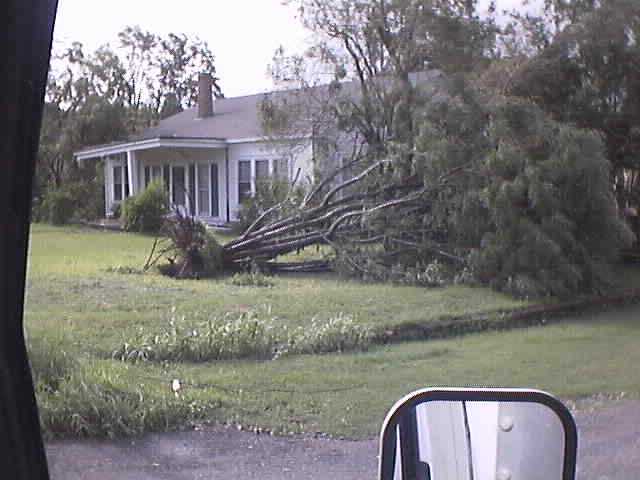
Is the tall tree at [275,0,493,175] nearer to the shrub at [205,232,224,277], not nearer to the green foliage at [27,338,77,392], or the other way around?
the shrub at [205,232,224,277]

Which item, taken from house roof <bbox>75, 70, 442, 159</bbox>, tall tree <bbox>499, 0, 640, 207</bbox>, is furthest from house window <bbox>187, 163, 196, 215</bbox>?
tall tree <bbox>499, 0, 640, 207</bbox>

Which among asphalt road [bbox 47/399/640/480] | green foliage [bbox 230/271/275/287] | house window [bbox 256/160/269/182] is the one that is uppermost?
house window [bbox 256/160/269/182]

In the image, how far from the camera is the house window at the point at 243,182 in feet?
26.8

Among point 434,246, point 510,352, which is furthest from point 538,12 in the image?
point 510,352

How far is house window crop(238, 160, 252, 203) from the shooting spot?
818 centimetres

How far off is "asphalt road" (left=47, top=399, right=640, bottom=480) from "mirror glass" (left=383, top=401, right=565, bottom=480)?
167 centimetres

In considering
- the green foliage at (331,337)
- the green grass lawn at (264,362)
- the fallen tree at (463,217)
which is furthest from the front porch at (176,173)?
the green foliage at (331,337)

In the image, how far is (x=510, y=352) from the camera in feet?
19.5

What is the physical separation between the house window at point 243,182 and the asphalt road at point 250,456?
3623mm

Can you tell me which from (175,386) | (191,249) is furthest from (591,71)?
(175,386)

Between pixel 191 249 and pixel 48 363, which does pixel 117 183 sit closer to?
pixel 191 249

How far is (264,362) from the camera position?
578cm

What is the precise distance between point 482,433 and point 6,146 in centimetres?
194

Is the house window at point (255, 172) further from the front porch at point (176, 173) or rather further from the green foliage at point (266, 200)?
the front porch at point (176, 173)
